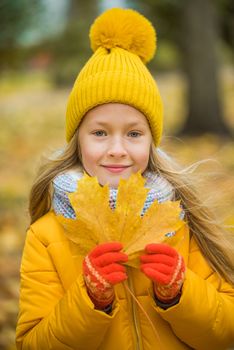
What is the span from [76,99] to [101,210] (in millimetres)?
548

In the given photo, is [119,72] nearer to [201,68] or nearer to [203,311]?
[203,311]

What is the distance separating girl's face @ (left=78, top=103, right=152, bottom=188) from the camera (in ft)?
6.94

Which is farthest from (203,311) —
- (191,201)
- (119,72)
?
(119,72)

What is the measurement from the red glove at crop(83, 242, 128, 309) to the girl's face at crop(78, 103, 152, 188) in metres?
0.38

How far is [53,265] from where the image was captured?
7.13ft

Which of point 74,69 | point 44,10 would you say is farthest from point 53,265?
point 74,69

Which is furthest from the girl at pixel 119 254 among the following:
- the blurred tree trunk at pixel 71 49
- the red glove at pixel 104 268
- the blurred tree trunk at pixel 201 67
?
the blurred tree trunk at pixel 71 49

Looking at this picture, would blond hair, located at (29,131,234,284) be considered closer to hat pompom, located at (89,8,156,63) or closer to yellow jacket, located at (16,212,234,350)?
yellow jacket, located at (16,212,234,350)

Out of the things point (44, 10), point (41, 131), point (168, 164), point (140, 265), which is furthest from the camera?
point (41, 131)

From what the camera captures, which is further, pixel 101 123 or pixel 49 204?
pixel 49 204

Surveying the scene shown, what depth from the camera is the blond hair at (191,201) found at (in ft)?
7.51

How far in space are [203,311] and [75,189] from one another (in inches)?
25.8

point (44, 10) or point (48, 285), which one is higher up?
point (44, 10)

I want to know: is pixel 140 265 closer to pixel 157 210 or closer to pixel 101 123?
pixel 157 210
